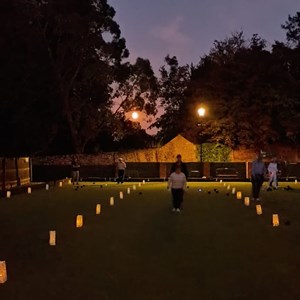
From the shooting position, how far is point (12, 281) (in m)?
8.95

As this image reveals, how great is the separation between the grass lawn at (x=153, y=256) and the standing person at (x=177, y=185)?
663mm

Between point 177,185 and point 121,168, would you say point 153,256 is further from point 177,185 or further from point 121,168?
point 121,168

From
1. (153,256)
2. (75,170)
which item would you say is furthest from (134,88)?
(153,256)

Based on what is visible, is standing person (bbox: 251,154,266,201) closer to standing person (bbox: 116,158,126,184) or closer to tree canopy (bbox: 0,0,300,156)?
standing person (bbox: 116,158,126,184)

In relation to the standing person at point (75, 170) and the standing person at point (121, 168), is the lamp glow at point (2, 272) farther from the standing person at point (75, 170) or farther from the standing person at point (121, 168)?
the standing person at point (75, 170)

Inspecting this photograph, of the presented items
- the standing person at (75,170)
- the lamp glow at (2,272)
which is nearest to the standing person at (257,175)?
the lamp glow at (2,272)

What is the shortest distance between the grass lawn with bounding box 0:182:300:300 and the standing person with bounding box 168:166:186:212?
26.1 inches

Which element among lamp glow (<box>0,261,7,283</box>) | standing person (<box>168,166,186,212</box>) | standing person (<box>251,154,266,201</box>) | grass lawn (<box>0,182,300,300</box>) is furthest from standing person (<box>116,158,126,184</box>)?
lamp glow (<box>0,261,7,283</box>)

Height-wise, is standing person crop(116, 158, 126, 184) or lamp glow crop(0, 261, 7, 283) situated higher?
standing person crop(116, 158, 126, 184)

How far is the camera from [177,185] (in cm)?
2025

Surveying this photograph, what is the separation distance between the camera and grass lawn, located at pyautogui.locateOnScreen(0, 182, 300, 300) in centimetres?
822

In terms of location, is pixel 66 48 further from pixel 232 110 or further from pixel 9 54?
pixel 9 54

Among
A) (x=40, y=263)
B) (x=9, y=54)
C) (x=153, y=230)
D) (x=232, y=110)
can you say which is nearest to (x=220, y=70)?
(x=232, y=110)

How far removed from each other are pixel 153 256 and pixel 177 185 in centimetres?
931
